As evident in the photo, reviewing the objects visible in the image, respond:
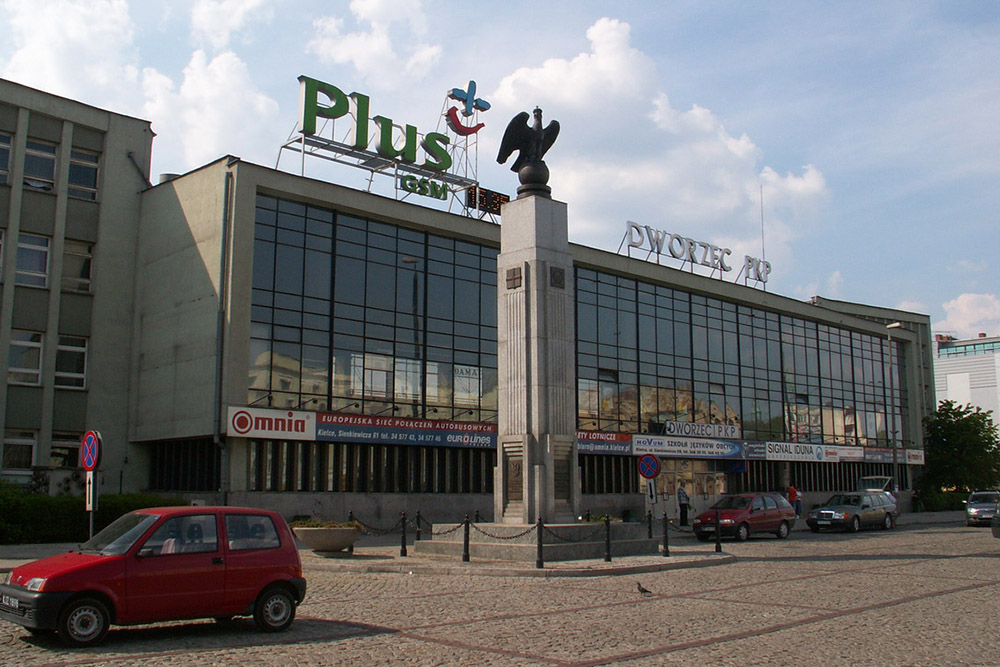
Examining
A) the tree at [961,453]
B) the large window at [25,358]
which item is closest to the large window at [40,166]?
the large window at [25,358]

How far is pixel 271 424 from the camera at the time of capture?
31.7m

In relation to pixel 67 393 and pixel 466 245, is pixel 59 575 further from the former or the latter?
pixel 466 245

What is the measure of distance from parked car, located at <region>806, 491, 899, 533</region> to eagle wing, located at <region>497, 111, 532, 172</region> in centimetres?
2000

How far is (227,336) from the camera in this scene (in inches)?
1244

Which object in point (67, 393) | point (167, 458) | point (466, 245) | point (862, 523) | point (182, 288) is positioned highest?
point (466, 245)

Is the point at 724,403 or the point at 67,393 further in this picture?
the point at 724,403

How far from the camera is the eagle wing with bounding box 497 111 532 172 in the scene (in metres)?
26.2

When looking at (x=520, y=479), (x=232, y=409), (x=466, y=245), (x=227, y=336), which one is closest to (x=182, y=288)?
(x=227, y=336)

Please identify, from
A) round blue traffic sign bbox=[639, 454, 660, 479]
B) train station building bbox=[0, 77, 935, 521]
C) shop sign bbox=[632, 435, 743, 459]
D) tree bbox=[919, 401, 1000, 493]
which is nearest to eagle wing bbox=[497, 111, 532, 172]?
train station building bbox=[0, 77, 935, 521]

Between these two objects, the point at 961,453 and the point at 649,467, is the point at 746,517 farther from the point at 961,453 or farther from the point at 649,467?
the point at 961,453

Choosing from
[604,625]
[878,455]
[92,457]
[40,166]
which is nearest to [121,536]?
[92,457]

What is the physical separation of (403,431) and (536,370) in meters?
12.7

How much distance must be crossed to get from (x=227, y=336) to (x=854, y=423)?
44.2 meters

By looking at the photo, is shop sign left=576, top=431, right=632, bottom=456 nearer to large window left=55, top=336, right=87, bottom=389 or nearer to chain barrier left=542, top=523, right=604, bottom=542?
chain barrier left=542, top=523, right=604, bottom=542
